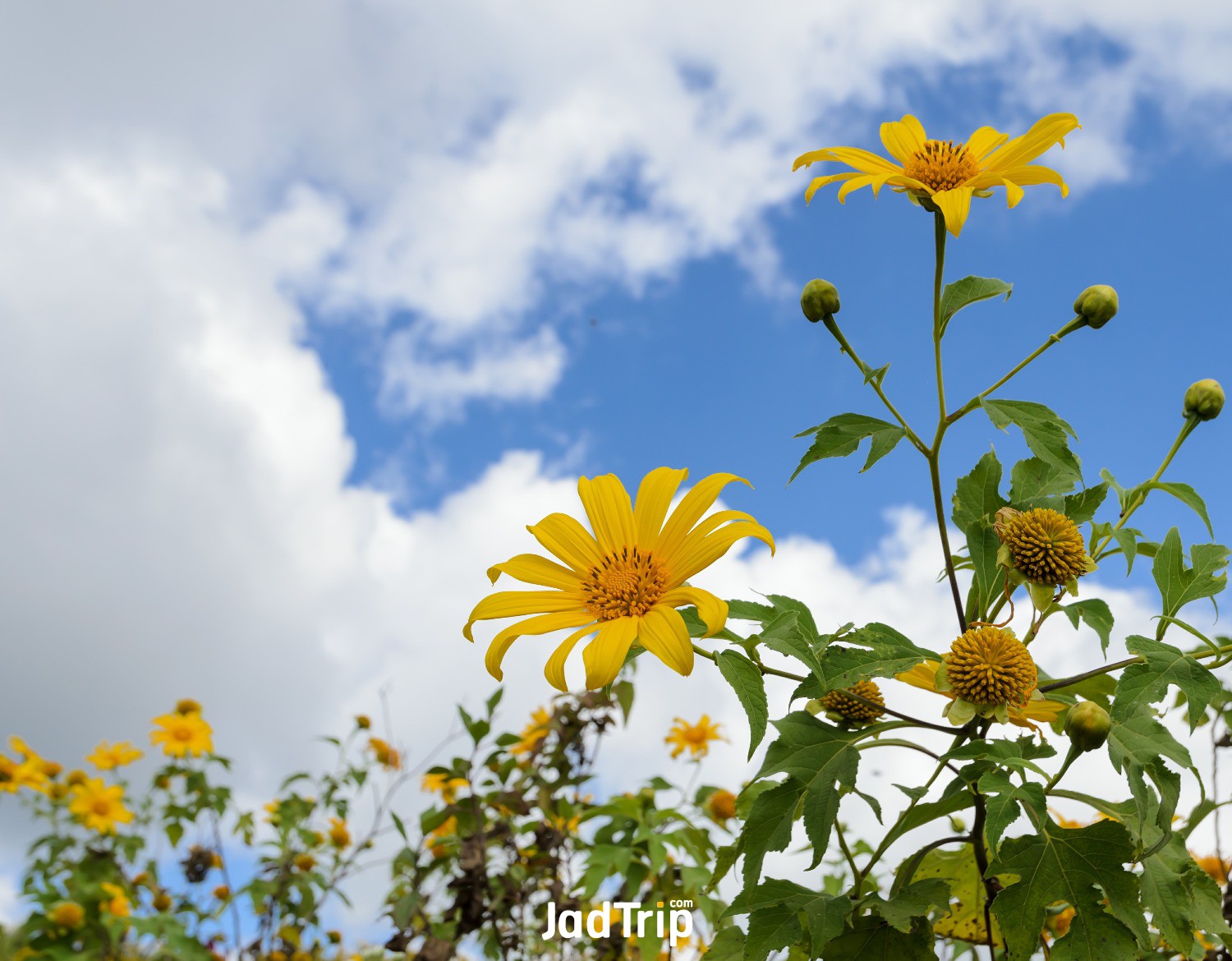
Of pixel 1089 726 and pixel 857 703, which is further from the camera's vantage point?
pixel 857 703

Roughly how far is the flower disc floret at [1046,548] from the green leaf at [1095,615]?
0.31ft

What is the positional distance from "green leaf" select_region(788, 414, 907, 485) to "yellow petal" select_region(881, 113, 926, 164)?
1.67 ft

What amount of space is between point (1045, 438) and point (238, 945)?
371cm

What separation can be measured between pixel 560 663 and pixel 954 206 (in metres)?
0.90

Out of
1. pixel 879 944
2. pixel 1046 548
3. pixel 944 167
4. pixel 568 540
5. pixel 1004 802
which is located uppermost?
pixel 944 167

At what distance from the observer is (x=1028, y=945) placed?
1.37 meters

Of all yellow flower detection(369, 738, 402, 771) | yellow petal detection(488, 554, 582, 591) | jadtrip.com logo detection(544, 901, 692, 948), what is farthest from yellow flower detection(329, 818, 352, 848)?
yellow petal detection(488, 554, 582, 591)

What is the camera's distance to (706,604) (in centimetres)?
132

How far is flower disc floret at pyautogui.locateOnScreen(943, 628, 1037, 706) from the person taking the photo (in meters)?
1.42

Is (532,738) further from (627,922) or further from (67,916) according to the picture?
(67,916)

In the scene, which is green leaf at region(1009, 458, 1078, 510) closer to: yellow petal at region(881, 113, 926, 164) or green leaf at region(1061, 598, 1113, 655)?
green leaf at region(1061, 598, 1113, 655)

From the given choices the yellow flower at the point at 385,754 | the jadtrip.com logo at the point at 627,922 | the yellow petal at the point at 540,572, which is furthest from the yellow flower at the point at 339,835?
the yellow petal at the point at 540,572

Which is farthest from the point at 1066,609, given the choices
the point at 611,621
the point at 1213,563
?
the point at 611,621

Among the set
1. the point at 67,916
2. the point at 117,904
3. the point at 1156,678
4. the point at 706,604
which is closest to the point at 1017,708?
the point at 1156,678
